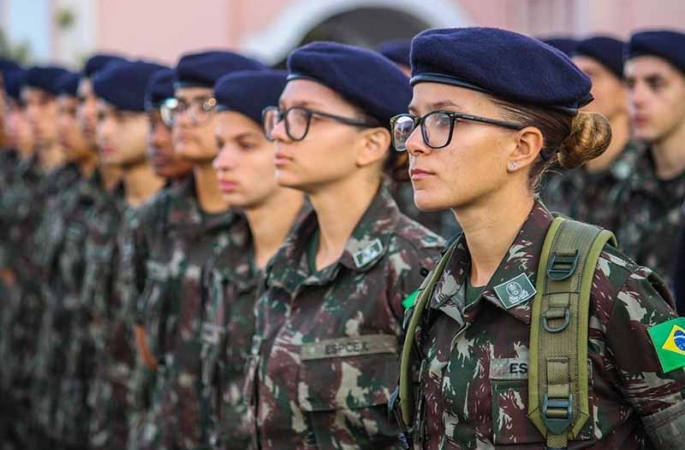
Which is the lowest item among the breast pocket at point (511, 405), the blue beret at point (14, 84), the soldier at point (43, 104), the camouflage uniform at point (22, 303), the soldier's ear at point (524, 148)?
the camouflage uniform at point (22, 303)

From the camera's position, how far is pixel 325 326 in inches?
151

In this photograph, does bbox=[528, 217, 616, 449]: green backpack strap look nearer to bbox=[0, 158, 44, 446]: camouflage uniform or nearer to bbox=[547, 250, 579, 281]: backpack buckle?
bbox=[547, 250, 579, 281]: backpack buckle

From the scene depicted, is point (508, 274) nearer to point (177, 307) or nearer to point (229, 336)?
point (229, 336)

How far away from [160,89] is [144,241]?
829 millimetres

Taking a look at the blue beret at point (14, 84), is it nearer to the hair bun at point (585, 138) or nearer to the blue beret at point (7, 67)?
the blue beret at point (7, 67)

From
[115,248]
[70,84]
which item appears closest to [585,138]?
[115,248]

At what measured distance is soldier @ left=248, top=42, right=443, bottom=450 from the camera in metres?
3.80

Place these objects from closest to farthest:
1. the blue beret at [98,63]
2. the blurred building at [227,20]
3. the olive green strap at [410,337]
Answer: the olive green strap at [410,337], the blue beret at [98,63], the blurred building at [227,20]

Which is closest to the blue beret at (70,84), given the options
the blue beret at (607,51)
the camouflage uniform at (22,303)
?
the camouflage uniform at (22,303)

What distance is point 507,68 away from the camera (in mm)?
2936

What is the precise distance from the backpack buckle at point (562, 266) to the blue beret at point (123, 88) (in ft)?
14.7

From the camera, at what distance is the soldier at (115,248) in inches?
271

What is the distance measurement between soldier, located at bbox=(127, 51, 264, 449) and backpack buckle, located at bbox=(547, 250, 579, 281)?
2.61 meters

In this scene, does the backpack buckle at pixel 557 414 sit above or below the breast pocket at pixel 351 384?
above
